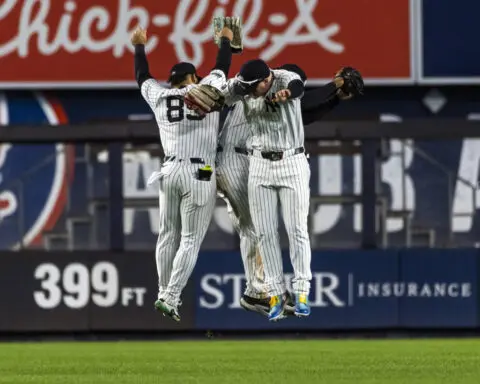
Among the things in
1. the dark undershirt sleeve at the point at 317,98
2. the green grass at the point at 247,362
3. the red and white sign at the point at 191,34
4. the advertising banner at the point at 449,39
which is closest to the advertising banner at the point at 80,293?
the green grass at the point at 247,362

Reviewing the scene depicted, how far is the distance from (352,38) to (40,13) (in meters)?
4.02

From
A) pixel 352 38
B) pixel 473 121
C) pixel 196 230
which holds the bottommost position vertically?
pixel 196 230

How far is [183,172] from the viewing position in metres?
11.3

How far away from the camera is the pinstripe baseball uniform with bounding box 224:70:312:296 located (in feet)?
36.4

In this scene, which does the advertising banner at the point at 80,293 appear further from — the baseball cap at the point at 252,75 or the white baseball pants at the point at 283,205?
the baseball cap at the point at 252,75

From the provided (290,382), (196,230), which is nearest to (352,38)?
(196,230)

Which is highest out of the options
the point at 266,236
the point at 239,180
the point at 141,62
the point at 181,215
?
the point at 141,62

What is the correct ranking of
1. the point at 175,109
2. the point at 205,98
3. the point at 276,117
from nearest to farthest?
1. the point at 205,98
2. the point at 276,117
3. the point at 175,109

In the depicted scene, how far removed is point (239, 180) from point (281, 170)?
0.49 meters

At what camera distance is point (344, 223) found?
52.0 feet

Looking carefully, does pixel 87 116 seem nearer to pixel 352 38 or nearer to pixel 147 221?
pixel 352 38

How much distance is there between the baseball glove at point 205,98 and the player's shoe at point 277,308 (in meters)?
1.41

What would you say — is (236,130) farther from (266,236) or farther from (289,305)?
(289,305)

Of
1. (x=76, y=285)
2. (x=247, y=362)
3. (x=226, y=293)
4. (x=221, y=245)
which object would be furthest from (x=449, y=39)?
(x=247, y=362)
